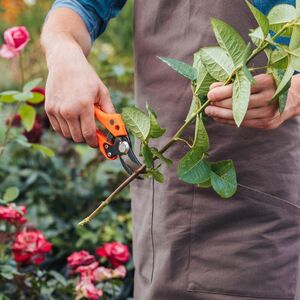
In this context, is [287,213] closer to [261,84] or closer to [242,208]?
[242,208]

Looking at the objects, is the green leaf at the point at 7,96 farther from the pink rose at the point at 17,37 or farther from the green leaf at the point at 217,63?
the green leaf at the point at 217,63

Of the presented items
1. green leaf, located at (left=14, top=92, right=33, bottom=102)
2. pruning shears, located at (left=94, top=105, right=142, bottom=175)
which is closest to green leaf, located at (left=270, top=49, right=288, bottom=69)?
pruning shears, located at (left=94, top=105, right=142, bottom=175)

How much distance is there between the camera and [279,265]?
5.20 feet

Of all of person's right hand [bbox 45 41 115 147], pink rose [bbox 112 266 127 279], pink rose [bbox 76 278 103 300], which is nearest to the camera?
person's right hand [bbox 45 41 115 147]

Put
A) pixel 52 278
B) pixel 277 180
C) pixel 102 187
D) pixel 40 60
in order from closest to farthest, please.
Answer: pixel 277 180, pixel 52 278, pixel 102 187, pixel 40 60

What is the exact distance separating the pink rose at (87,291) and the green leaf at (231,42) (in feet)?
3.50

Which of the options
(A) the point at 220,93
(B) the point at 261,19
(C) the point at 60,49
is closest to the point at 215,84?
(A) the point at 220,93

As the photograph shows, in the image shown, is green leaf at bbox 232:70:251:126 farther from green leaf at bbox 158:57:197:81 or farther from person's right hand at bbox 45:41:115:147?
person's right hand at bbox 45:41:115:147

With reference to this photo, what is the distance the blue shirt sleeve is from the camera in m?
1.60

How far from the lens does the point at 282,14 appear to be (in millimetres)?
1194

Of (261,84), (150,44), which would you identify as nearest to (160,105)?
(150,44)

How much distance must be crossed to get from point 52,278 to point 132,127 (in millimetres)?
1226

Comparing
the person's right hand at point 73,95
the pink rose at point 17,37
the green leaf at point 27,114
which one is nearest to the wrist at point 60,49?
the person's right hand at point 73,95

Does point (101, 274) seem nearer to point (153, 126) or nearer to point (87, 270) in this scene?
point (87, 270)
